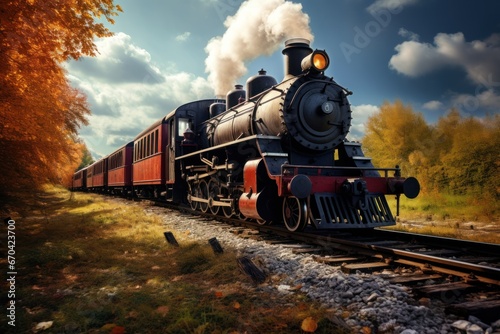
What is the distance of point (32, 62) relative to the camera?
20.0 feet

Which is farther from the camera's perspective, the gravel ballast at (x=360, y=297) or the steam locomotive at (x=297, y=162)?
the steam locomotive at (x=297, y=162)

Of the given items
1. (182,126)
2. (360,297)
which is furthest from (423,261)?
(182,126)

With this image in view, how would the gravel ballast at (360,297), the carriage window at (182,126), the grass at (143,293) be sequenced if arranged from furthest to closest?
the carriage window at (182,126), the grass at (143,293), the gravel ballast at (360,297)

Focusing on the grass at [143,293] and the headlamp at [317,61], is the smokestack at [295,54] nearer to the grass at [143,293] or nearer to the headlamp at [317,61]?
the headlamp at [317,61]

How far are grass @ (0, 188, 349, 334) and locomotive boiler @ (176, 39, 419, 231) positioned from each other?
5.30 ft

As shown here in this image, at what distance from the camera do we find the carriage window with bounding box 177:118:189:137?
440 inches

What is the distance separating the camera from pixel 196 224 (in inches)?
316

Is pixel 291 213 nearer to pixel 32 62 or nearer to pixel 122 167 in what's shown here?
pixel 32 62

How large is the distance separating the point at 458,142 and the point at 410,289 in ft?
38.7

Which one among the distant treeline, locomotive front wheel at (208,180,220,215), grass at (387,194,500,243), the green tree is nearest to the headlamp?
locomotive front wheel at (208,180,220,215)

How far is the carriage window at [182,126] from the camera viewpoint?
11169 mm

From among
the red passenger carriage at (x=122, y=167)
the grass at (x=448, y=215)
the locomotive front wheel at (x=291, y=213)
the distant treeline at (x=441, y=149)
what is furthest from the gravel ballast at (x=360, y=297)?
the red passenger carriage at (x=122, y=167)

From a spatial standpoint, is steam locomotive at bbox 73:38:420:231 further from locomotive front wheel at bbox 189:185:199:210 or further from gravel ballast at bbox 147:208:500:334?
gravel ballast at bbox 147:208:500:334

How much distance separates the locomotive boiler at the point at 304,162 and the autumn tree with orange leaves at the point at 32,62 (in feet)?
11.0
